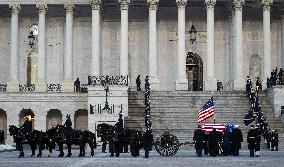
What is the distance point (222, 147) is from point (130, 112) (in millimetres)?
17125

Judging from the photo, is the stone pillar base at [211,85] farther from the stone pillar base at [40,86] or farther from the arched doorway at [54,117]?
the stone pillar base at [40,86]

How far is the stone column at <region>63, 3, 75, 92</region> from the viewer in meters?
59.9

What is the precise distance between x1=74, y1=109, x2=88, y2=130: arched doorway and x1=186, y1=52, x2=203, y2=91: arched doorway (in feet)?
37.6

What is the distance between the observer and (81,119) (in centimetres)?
5897

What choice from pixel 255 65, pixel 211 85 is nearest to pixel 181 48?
pixel 211 85

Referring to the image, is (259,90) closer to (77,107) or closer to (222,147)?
(77,107)

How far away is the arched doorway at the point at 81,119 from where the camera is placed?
58612mm

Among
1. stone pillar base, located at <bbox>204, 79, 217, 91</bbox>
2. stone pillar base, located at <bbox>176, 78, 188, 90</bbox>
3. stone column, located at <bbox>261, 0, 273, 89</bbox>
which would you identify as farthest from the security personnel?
Answer: stone column, located at <bbox>261, 0, 273, 89</bbox>

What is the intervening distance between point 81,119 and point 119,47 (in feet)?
27.0

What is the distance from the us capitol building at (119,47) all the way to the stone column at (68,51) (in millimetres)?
85

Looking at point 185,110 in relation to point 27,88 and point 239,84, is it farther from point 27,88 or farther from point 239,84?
point 27,88

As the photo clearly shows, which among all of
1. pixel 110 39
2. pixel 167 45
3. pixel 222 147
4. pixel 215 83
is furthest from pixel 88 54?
pixel 222 147

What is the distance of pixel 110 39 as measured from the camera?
6356cm

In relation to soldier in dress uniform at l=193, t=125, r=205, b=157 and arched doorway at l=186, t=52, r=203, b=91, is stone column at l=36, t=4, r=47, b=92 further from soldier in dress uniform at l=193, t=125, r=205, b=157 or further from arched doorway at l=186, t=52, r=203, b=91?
soldier in dress uniform at l=193, t=125, r=205, b=157
